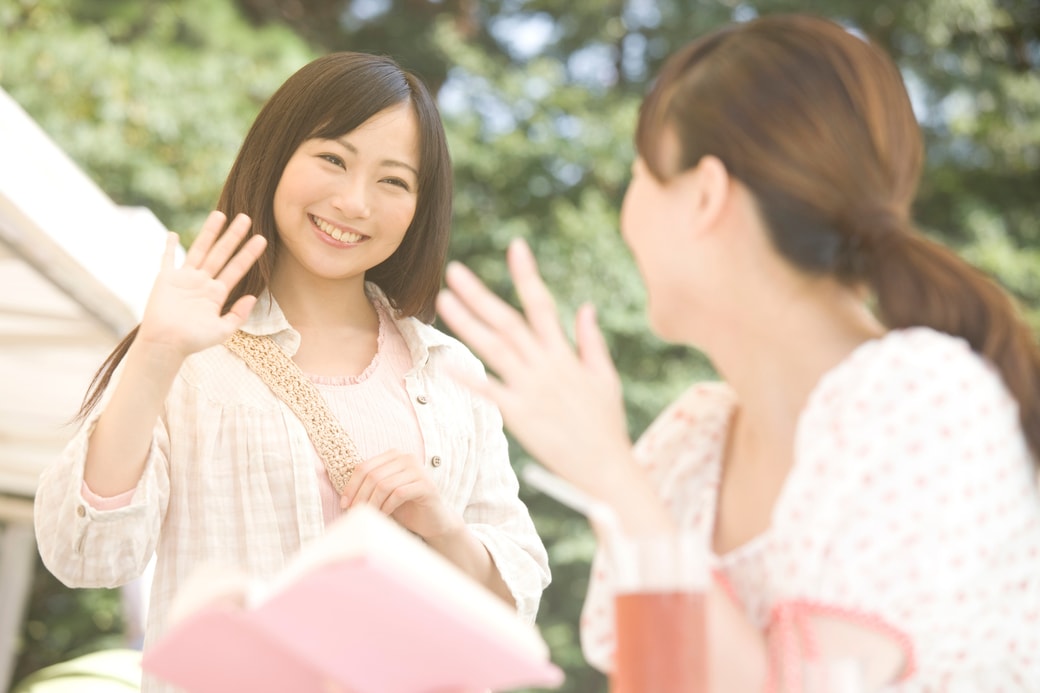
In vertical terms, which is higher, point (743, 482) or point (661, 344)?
point (743, 482)

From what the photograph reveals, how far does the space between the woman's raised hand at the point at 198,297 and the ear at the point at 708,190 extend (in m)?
0.65

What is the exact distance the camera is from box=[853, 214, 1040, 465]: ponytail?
1218 mm

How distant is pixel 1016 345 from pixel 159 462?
1.15m

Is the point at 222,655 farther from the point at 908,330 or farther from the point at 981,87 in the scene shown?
the point at 981,87

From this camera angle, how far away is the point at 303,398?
1916 millimetres

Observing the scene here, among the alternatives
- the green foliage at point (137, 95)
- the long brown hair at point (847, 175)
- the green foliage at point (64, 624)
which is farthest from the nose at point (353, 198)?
the green foliage at point (64, 624)

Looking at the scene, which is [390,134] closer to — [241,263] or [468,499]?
[241,263]

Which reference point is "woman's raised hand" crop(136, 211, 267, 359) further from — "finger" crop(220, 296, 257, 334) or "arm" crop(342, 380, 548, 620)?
"arm" crop(342, 380, 548, 620)

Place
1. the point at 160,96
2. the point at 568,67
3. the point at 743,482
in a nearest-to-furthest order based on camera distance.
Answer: the point at 743,482, the point at 160,96, the point at 568,67

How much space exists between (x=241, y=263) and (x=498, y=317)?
0.60 m

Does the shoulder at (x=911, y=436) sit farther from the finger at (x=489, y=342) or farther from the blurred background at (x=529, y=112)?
the blurred background at (x=529, y=112)

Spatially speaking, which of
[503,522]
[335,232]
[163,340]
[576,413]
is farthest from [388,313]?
[576,413]

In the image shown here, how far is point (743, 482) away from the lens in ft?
4.52

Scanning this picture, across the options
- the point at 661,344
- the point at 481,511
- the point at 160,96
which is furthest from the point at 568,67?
the point at 481,511
